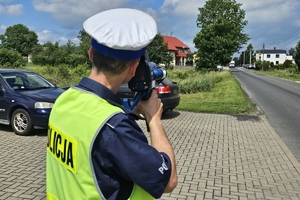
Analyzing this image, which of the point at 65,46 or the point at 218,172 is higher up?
the point at 65,46

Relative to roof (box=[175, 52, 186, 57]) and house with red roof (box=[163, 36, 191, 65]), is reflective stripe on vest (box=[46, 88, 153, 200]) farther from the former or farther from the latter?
roof (box=[175, 52, 186, 57])

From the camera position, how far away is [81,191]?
1.32 metres

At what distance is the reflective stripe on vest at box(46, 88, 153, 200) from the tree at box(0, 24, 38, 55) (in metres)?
106

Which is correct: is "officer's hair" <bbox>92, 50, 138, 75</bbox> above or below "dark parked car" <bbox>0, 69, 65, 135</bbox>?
above

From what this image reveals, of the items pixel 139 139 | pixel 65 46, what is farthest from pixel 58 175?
pixel 65 46

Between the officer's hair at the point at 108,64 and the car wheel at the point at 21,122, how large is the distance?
710 centimetres

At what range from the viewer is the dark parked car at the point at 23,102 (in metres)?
7.86

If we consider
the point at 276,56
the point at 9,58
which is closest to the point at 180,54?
the point at 276,56

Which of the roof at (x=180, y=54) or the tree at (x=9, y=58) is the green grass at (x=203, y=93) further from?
the roof at (x=180, y=54)

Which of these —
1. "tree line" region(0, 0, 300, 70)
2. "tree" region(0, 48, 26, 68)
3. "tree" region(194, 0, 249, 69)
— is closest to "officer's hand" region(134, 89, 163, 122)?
"tree line" region(0, 0, 300, 70)

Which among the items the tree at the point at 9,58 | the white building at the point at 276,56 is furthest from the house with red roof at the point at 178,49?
the tree at the point at 9,58

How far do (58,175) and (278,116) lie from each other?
1161 centimetres

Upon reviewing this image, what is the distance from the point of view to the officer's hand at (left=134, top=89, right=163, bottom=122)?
155 cm

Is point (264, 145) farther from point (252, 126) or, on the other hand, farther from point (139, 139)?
point (139, 139)
